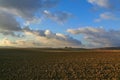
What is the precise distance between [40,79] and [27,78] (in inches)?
46.9

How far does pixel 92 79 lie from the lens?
2055cm

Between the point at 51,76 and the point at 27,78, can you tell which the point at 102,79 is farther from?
the point at 27,78

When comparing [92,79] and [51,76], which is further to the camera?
[51,76]

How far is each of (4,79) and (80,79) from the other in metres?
5.99

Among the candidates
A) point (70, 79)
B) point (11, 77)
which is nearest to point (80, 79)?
point (70, 79)

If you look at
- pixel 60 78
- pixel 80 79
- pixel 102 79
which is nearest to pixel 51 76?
pixel 60 78

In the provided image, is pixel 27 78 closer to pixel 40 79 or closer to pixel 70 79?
pixel 40 79

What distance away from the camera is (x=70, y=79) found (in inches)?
813

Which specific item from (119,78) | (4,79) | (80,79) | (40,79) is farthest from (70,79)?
(4,79)

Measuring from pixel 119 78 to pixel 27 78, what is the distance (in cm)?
735

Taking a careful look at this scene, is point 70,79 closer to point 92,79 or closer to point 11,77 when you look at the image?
point 92,79

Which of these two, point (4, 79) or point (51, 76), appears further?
point (51, 76)

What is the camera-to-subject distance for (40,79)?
2042 centimetres

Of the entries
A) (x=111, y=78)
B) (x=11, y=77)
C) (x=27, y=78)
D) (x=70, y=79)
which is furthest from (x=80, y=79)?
(x=11, y=77)
